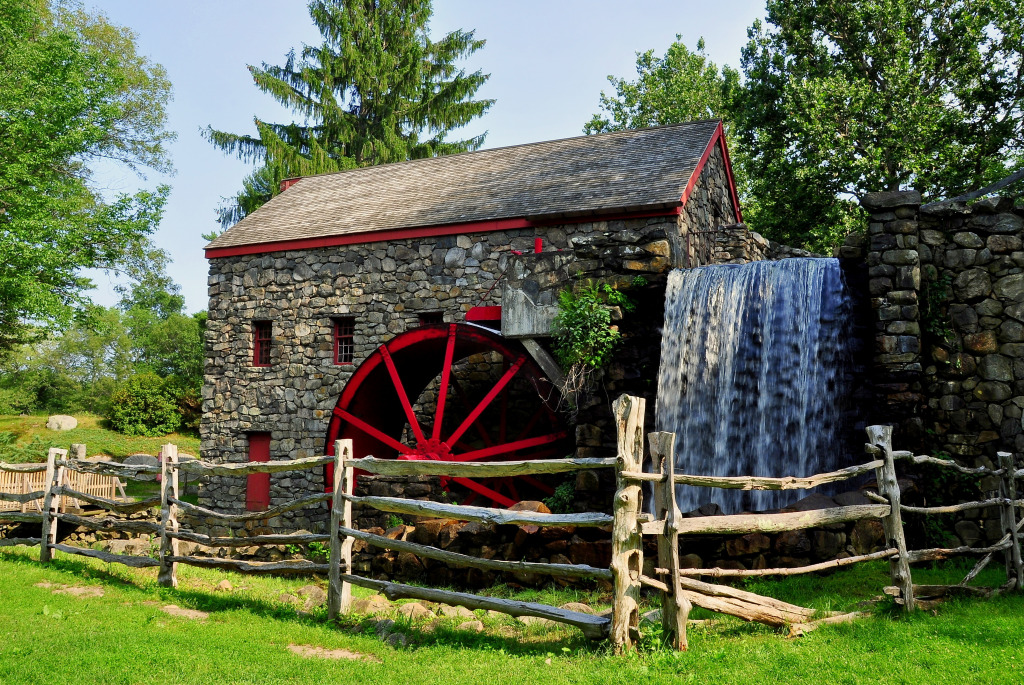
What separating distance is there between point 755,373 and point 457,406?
17.8ft

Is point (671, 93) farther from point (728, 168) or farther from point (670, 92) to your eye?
point (728, 168)

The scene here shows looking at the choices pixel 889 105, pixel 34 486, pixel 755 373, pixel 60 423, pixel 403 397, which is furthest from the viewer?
pixel 60 423

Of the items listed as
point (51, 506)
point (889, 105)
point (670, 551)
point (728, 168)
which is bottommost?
point (51, 506)

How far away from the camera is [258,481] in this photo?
13805mm

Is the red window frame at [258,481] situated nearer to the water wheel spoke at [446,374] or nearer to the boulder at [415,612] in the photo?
the water wheel spoke at [446,374]

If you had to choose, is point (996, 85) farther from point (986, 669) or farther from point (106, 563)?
point (106, 563)

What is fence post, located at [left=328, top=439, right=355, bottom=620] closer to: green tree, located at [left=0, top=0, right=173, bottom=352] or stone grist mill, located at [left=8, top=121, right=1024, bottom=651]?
stone grist mill, located at [left=8, top=121, right=1024, bottom=651]

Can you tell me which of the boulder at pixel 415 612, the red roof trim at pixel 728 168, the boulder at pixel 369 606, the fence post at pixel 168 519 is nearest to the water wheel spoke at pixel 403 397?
the fence post at pixel 168 519

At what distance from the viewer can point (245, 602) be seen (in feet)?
18.8

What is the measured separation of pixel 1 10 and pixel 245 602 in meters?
15.5

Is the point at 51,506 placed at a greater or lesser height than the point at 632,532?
lesser

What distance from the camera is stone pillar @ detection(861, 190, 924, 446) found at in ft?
24.1

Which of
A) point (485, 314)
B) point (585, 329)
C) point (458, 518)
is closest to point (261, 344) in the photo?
point (485, 314)

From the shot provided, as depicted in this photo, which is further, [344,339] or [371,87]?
[371,87]
